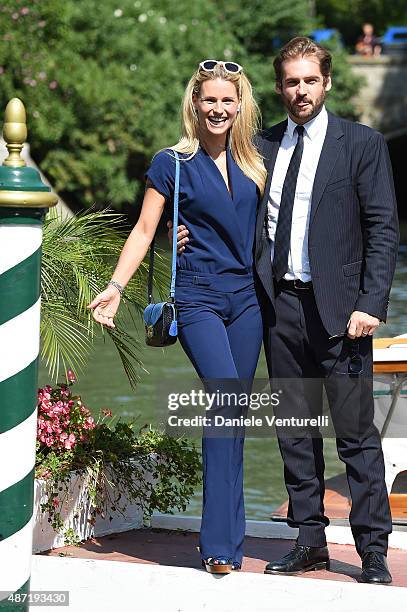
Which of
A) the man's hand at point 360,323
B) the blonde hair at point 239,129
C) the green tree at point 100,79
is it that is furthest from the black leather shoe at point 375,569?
the green tree at point 100,79

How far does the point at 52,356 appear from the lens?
6258 mm

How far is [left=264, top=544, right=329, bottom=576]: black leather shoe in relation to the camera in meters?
5.01

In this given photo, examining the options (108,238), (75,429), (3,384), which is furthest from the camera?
(108,238)

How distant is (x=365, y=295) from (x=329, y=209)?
33 cm

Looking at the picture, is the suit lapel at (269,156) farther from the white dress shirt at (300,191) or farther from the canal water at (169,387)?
the canal water at (169,387)

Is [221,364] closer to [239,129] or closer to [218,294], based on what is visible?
[218,294]

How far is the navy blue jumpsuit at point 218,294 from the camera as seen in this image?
4.86 metres

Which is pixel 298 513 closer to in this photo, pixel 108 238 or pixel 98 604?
pixel 98 604

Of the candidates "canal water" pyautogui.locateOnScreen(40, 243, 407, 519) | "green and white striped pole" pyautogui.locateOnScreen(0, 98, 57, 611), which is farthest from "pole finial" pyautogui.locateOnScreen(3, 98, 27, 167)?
"canal water" pyautogui.locateOnScreen(40, 243, 407, 519)

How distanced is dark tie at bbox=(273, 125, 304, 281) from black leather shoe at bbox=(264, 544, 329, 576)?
3.34ft

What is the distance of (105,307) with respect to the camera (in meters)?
4.82

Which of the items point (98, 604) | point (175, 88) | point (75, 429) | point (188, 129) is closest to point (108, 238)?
point (75, 429)

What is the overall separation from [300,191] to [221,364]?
0.69 meters

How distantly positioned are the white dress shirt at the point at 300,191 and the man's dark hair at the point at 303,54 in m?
0.16
